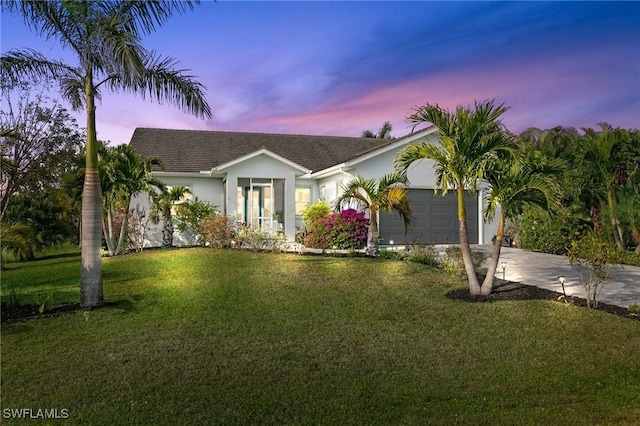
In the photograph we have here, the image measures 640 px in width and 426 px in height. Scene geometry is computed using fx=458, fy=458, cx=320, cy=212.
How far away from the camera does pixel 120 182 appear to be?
16000mm

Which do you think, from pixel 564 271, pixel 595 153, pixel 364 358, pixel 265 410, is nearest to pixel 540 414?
pixel 364 358

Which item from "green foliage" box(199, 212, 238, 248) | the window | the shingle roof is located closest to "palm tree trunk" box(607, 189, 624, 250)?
the shingle roof

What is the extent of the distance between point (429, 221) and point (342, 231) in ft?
15.8

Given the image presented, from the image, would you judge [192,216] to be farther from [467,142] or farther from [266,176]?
[467,142]

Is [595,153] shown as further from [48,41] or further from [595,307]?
[48,41]

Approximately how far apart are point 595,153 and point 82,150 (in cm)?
2193

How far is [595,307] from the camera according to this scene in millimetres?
8359

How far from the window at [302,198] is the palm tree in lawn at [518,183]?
1251 centimetres

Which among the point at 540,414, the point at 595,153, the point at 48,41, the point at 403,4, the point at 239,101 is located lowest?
the point at 540,414

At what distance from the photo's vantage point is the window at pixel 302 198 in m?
21.2

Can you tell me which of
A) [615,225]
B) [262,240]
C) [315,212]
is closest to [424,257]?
[262,240]

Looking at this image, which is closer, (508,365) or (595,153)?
(508,365)

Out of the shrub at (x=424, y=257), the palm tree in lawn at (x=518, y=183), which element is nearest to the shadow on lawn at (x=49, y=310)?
the palm tree in lawn at (x=518, y=183)

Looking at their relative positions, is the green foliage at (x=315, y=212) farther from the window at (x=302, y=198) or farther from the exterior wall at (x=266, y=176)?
the window at (x=302, y=198)
